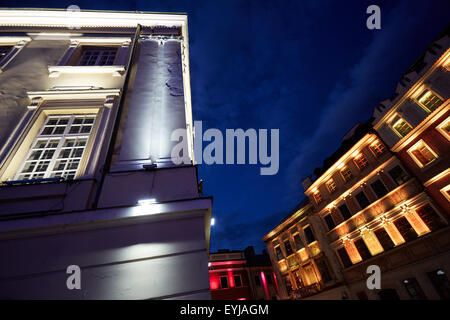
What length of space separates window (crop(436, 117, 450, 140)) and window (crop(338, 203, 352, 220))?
334 inches

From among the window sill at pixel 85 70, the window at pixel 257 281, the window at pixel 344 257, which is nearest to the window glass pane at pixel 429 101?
the window at pixel 344 257

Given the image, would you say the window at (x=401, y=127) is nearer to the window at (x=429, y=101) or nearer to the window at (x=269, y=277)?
the window at (x=429, y=101)

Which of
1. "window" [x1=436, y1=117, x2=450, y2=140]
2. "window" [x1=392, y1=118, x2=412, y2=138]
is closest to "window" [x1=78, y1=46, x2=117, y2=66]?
"window" [x1=436, y1=117, x2=450, y2=140]

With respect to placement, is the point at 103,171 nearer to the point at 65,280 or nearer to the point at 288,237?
the point at 65,280

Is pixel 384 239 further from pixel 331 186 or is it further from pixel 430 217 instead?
pixel 331 186

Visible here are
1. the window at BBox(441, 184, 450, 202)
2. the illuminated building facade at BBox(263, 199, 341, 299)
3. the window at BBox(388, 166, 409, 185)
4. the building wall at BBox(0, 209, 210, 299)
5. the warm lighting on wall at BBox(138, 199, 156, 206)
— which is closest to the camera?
the building wall at BBox(0, 209, 210, 299)

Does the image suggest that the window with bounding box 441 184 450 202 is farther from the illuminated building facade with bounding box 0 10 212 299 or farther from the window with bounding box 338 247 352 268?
the illuminated building facade with bounding box 0 10 212 299

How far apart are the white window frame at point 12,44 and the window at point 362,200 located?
22019 millimetres

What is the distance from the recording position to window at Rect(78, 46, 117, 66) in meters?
7.57

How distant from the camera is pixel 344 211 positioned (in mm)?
17781

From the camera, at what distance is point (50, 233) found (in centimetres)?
333

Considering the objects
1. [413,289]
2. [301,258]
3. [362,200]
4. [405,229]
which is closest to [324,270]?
[301,258]

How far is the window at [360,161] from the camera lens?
55.7 ft

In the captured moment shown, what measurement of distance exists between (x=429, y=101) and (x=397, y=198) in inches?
267
